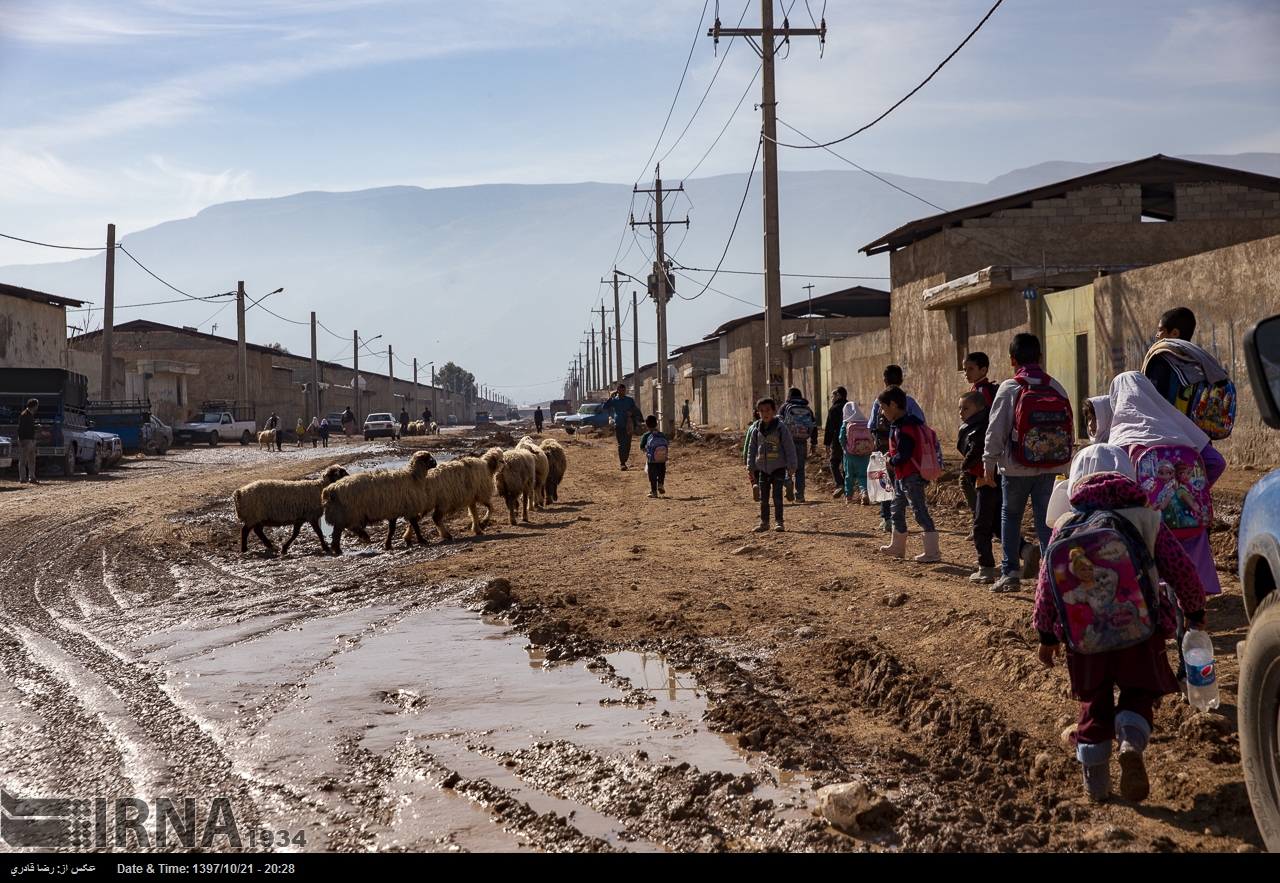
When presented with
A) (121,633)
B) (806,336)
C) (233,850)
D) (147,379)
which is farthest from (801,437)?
(147,379)

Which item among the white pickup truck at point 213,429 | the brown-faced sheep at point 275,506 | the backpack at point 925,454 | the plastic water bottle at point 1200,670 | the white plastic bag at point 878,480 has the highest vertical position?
the white pickup truck at point 213,429

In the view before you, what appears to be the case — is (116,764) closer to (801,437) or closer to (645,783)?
(645,783)

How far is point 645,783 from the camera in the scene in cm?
445

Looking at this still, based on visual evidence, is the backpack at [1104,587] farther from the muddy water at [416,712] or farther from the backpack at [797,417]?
the backpack at [797,417]

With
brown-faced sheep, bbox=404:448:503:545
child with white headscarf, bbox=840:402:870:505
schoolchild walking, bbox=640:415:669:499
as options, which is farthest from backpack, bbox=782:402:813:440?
brown-faced sheep, bbox=404:448:503:545

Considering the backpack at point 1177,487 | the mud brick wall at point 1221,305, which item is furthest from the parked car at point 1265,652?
the mud brick wall at point 1221,305

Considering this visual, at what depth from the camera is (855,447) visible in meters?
13.4

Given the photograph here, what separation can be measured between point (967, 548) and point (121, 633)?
24.5 feet

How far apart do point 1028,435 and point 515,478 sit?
29.4 ft

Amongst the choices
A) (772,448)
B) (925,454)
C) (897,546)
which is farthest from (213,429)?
(925,454)

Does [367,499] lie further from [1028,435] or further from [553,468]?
[1028,435]

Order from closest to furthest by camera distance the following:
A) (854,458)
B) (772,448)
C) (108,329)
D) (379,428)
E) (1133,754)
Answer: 1. (1133,754)
2. (772,448)
3. (854,458)
4. (108,329)
5. (379,428)

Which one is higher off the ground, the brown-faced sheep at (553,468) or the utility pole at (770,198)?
the utility pole at (770,198)

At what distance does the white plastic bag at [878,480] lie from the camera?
35.0 ft
